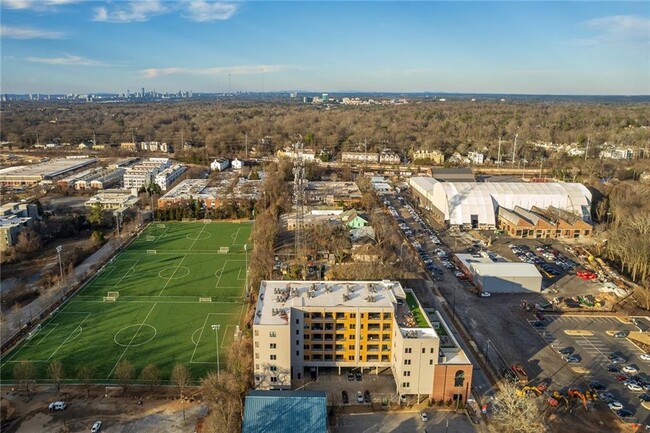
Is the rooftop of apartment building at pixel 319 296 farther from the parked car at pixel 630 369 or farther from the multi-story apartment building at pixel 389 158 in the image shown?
the multi-story apartment building at pixel 389 158

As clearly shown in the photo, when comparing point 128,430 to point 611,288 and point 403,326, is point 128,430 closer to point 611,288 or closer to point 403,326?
point 403,326

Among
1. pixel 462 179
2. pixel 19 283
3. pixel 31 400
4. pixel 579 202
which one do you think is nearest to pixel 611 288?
pixel 579 202

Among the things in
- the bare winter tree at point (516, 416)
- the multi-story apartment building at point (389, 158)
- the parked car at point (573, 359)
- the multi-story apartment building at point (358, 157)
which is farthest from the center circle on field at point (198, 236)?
the multi-story apartment building at point (389, 158)

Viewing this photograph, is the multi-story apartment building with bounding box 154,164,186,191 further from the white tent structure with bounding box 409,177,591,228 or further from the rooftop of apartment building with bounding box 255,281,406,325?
the rooftop of apartment building with bounding box 255,281,406,325

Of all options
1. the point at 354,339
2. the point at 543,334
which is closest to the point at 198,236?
the point at 354,339

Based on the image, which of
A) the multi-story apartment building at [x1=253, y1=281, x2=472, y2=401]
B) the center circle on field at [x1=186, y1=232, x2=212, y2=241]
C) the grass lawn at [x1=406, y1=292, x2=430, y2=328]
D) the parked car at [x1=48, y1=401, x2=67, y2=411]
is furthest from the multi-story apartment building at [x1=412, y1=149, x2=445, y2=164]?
the parked car at [x1=48, y1=401, x2=67, y2=411]

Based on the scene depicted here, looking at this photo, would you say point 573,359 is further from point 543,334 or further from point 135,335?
point 135,335
